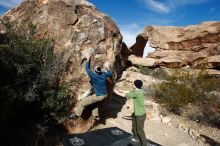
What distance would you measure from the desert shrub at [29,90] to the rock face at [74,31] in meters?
0.36

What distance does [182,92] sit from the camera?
1074 centimetres

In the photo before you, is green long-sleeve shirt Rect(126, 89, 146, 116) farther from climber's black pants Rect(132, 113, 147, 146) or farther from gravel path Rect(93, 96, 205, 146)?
gravel path Rect(93, 96, 205, 146)

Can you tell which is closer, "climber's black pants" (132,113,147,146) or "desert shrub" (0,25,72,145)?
"climber's black pants" (132,113,147,146)

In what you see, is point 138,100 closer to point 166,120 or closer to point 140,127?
point 140,127

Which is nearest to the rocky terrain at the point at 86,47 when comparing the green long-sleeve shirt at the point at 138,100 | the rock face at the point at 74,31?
the rock face at the point at 74,31

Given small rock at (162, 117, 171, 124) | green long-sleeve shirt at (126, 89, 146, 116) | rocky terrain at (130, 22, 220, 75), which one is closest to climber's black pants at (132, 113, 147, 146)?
green long-sleeve shirt at (126, 89, 146, 116)

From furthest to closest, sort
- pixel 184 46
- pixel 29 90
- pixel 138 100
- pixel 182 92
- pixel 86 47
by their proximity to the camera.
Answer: pixel 184 46 < pixel 182 92 < pixel 86 47 < pixel 29 90 < pixel 138 100

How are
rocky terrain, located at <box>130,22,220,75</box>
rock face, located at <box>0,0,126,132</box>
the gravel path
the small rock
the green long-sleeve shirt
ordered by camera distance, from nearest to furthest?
the green long-sleeve shirt
rock face, located at <box>0,0,126,132</box>
the gravel path
the small rock
rocky terrain, located at <box>130,22,220,75</box>

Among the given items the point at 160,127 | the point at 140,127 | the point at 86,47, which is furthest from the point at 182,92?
the point at 140,127

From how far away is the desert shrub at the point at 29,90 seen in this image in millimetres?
5785

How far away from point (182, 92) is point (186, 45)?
11.9 meters

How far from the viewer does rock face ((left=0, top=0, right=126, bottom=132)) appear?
729cm

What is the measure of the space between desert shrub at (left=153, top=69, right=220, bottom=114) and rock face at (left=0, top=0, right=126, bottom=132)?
316 centimetres

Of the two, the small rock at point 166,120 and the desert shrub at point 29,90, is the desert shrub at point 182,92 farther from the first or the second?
the desert shrub at point 29,90
